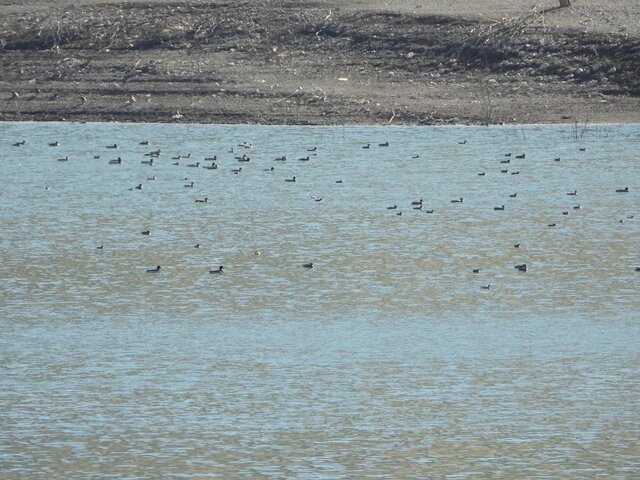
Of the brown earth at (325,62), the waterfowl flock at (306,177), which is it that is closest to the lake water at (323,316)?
the waterfowl flock at (306,177)

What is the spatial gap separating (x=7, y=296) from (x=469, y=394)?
497 cm

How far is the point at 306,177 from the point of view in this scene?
2017 cm

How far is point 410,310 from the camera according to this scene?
12953 millimetres

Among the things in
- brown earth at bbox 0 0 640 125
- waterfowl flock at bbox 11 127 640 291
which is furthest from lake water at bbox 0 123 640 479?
brown earth at bbox 0 0 640 125

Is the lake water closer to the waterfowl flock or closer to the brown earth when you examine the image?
the waterfowl flock

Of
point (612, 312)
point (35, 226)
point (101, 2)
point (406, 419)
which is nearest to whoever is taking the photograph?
point (406, 419)

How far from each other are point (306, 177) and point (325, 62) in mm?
7877

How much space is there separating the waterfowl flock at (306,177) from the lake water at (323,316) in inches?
2.7

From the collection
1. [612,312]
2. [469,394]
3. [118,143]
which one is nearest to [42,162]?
[118,143]

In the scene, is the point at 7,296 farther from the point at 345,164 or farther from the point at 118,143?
the point at 118,143

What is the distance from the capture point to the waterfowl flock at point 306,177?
55.1 ft

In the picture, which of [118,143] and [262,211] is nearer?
[262,211]

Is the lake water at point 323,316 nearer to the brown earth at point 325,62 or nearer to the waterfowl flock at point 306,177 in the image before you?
the waterfowl flock at point 306,177

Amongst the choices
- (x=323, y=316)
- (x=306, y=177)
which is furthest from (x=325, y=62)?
(x=323, y=316)
